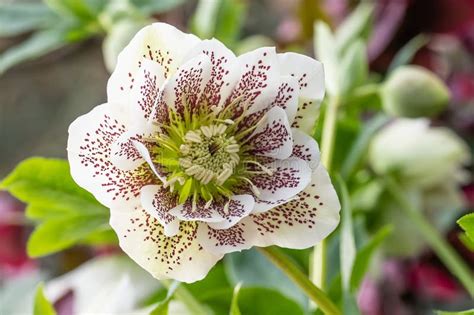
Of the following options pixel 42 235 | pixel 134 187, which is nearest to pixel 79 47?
pixel 42 235

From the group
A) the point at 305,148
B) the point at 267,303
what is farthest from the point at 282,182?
the point at 267,303

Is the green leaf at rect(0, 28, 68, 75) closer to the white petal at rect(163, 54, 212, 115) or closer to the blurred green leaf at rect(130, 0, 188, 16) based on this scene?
the blurred green leaf at rect(130, 0, 188, 16)

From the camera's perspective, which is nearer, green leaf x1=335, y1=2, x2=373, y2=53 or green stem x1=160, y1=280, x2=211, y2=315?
green stem x1=160, y1=280, x2=211, y2=315

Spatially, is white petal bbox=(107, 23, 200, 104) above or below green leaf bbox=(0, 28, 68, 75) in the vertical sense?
above

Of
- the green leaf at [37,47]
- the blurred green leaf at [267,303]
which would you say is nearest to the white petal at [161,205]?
the blurred green leaf at [267,303]

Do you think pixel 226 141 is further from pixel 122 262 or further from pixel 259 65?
pixel 122 262

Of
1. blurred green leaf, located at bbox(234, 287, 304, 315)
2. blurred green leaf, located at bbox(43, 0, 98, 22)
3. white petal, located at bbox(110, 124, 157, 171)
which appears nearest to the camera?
white petal, located at bbox(110, 124, 157, 171)

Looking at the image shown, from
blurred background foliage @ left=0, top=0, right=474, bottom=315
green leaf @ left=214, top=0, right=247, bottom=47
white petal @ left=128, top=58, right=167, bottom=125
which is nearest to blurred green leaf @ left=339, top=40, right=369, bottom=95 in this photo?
blurred background foliage @ left=0, top=0, right=474, bottom=315
